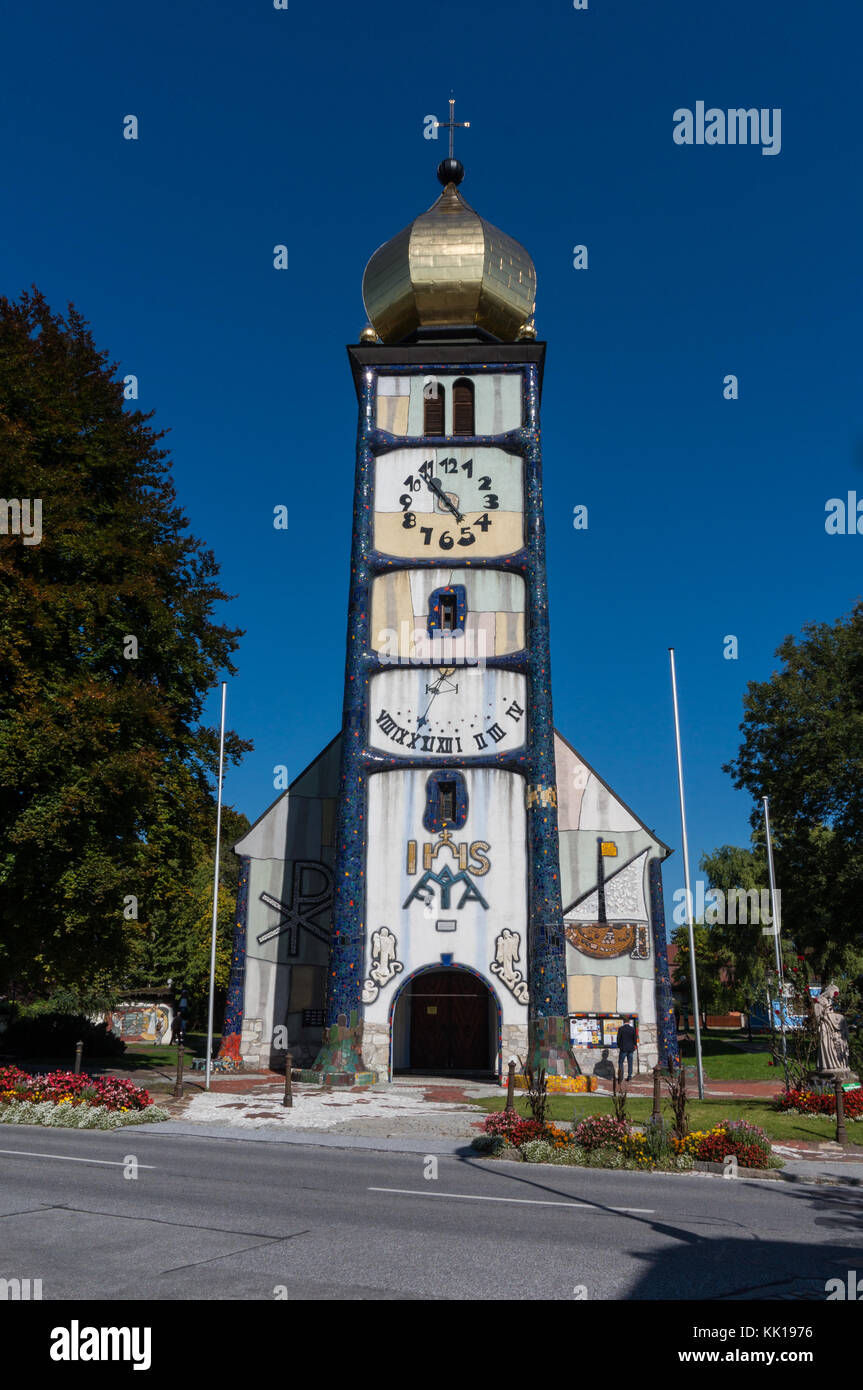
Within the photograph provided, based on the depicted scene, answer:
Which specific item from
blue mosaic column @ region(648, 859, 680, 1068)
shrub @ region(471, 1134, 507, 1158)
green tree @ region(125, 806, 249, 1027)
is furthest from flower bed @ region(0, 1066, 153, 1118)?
green tree @ region(125, 806, 249, 1027)

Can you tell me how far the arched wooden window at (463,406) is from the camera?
32.4 m

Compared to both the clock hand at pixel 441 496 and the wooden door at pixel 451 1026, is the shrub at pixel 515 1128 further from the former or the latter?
the clock hand at pixel 441 496

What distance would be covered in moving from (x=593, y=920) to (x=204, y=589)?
15.0 metres

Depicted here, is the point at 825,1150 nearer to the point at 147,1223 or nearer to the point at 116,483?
the point at 147,1223

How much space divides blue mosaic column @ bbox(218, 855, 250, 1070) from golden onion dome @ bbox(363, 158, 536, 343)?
1837 centimetres

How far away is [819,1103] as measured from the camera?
1988 centimetres

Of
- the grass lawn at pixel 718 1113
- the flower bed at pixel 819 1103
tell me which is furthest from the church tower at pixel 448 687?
the flower bed at pixel 819 1103

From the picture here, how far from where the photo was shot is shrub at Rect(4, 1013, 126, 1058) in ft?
107

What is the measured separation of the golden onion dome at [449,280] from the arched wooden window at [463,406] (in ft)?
7.94

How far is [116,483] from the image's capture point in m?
29.0

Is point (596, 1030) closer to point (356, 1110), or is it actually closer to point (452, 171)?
point (356, 1110)

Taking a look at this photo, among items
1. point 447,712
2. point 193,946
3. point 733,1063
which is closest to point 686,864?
point 447,712

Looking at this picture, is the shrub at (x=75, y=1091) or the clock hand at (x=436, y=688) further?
the clock hand at (x=436, y=688)

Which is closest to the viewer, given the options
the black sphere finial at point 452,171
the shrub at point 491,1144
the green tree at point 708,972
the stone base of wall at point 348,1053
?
the shrub at point 491,1144
